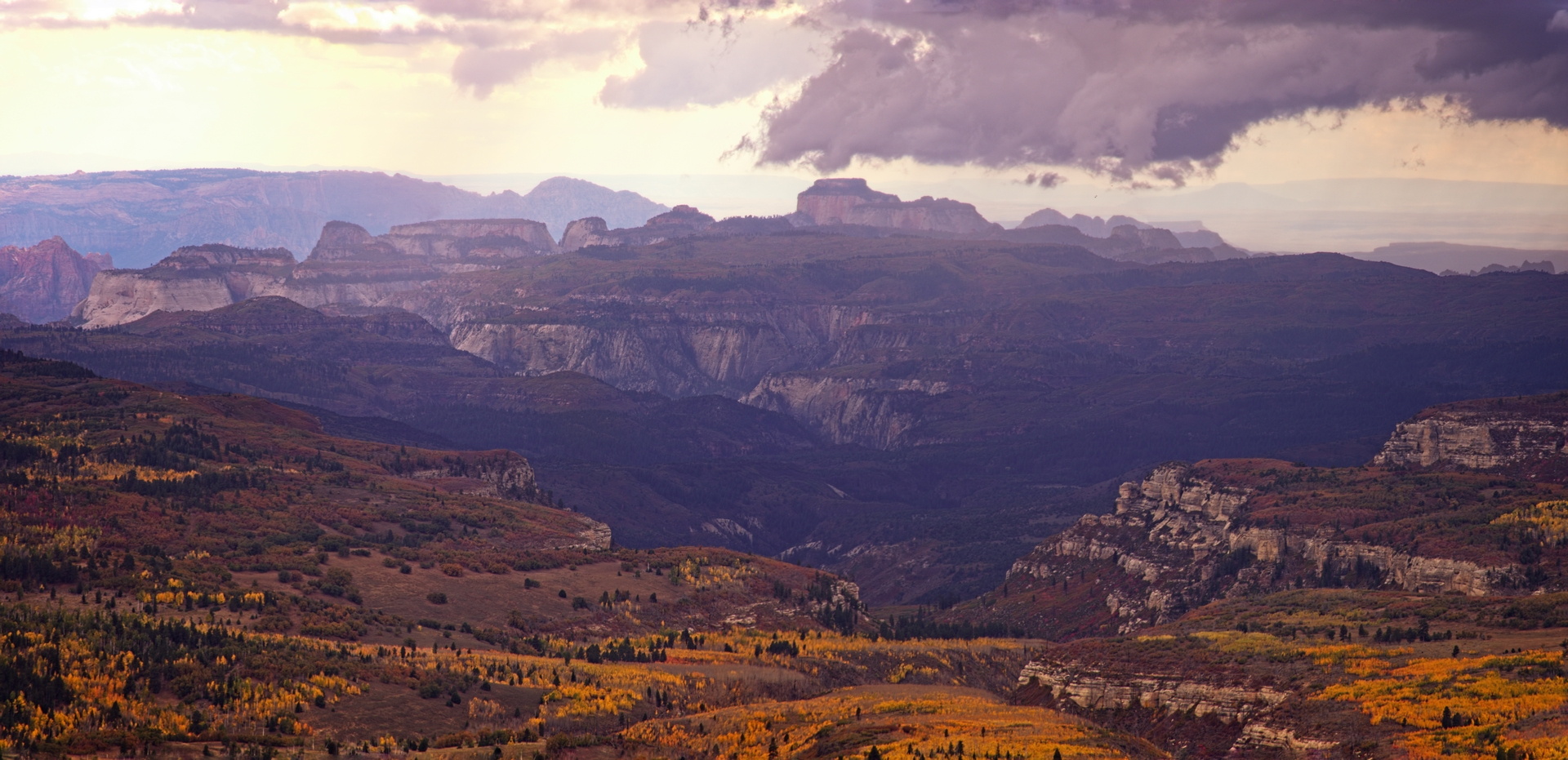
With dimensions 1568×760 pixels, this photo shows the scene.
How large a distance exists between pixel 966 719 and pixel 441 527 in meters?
110

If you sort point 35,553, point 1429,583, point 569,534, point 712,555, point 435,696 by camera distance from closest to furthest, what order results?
point 435,696
point 35,553
point 1429,583
point 712,555
point 569,534

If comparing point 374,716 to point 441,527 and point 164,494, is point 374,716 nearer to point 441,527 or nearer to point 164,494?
point 164,494

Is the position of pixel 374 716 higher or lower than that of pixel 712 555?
higher

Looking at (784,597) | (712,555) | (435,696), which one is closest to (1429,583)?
(784,597)

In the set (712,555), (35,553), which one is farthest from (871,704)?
(712,555)

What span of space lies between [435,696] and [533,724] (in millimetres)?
7699

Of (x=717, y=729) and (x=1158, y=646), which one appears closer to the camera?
(x=717, y=729)

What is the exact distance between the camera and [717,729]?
3543 inches

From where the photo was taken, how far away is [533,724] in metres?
90.1

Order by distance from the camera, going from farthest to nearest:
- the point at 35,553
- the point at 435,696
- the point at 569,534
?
the point at 569,534, the point at 35,553, the point at 435,696

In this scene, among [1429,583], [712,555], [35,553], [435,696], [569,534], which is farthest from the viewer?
[569,534]

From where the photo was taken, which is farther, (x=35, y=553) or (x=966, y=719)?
(x=35, y=553)

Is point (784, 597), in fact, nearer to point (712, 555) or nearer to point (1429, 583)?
point (712, 555)

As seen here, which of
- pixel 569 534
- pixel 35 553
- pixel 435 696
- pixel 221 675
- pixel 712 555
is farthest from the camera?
pixel 569 534
